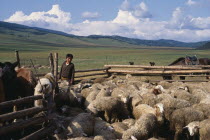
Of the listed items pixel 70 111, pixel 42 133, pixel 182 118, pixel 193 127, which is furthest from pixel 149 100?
pixel 42 133

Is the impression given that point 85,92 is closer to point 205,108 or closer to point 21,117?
point 21,117

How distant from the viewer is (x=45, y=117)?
7.12 m

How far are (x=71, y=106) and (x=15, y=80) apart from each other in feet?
8.08

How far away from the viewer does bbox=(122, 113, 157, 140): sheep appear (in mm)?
6848

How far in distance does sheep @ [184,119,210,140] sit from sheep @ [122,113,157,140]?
37.5 inches

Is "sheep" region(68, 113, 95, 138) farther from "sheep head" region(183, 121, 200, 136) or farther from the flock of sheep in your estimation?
"sheep head" region(183, 121, 200, 136)

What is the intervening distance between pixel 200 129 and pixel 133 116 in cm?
255

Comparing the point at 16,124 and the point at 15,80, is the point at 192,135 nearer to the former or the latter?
the point at 16,124

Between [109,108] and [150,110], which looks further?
[109,108]

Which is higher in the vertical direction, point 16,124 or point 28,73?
point 28,73

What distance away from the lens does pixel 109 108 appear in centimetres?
870

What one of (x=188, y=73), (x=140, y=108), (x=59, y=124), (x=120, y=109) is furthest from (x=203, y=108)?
(x=188, y=73)

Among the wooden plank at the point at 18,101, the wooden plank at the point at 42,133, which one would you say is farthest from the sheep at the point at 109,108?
the wooden plank at the point at 18,101

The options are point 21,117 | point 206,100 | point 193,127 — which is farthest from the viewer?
point 206,100
